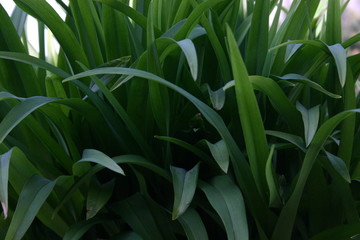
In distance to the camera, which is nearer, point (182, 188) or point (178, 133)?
point (182, 188)

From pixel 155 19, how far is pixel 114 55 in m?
0.09

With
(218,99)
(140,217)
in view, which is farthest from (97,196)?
(218,99)

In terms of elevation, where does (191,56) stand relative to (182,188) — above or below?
above

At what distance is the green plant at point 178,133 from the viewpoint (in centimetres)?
59

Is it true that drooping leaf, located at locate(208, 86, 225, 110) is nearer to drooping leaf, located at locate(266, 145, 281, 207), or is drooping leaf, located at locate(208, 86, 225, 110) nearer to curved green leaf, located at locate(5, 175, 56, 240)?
drooping leaf, located at locate(266, 145, 281, 207)

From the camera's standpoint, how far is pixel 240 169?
614 mm

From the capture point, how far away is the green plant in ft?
1.93

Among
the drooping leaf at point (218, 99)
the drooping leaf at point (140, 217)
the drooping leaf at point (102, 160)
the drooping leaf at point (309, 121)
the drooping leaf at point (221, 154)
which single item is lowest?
Answer: the drooping leaf at point (140, 217)

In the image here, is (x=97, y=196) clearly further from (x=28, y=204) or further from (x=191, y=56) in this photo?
(x=191, y=56)

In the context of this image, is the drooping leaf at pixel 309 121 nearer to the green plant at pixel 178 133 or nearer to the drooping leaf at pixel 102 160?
the green plant at pixel 178 133

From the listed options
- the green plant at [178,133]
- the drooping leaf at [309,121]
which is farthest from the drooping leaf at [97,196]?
the drooping leaf at [309,121]

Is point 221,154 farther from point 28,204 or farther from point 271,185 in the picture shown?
point 28,204

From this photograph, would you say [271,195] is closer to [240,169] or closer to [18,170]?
[240,169]

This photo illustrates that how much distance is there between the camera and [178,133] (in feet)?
2.29
